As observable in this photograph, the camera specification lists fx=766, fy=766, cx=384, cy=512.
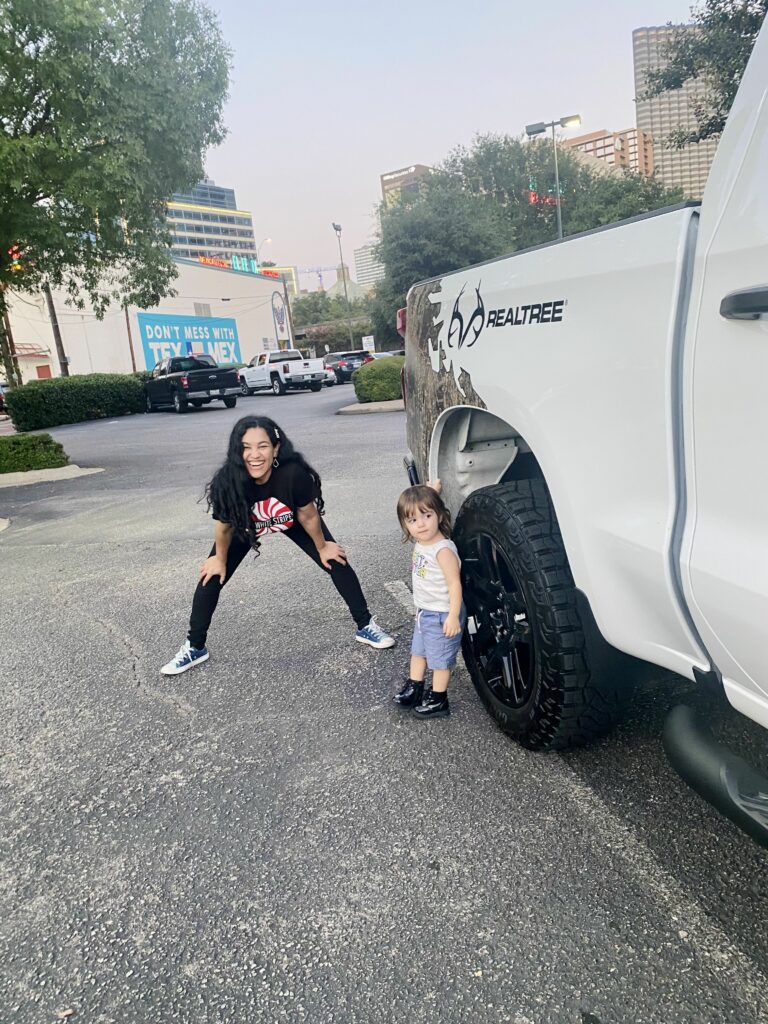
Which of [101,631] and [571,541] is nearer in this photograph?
[571,541]

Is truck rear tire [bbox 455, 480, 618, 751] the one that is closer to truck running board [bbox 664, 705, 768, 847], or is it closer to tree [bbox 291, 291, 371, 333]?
truck running board [bbox 664, 705, 768, 847]

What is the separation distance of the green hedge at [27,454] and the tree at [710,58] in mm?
11525

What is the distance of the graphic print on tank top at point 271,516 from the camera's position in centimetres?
354

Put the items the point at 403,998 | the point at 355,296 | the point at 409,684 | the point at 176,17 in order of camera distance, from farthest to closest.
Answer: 1. the point at 355,296
2. the point at 176,17
3. the point at 409,684
4. the point at 403,998

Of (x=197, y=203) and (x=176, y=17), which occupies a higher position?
(x=197, y=203)

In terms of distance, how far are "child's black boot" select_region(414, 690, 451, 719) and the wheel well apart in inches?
31.2

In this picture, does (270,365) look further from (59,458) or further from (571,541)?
(571,541)

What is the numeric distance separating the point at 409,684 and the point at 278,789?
0.74m

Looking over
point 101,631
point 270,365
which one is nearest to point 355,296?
point 270,365

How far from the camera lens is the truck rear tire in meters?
2.29

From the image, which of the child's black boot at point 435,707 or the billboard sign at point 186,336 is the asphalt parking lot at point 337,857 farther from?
the billboard sign at point 186,336

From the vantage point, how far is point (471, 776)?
259 centimetres

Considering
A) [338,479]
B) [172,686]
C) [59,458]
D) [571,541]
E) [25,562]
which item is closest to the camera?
[571,541]

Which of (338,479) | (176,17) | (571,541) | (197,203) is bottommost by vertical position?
(338,479)
